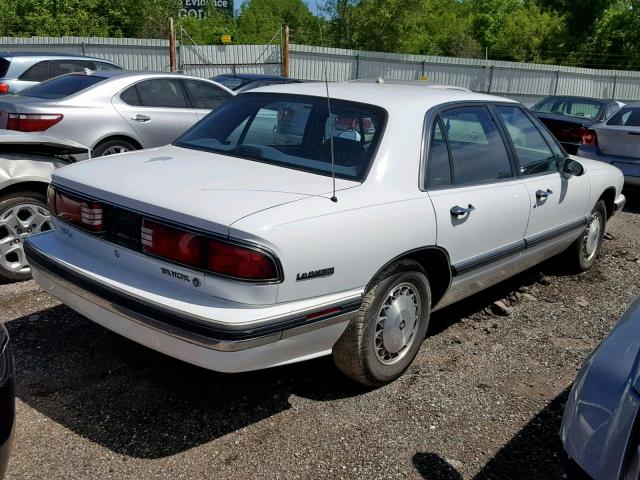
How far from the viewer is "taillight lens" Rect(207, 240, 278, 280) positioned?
2.80 m

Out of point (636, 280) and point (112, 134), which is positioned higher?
point (112, 134)

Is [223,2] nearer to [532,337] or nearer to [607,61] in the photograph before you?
[607,61]

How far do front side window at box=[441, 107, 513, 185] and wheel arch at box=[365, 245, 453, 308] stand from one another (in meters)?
0.46

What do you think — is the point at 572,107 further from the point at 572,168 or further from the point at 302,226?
the point at 302,226

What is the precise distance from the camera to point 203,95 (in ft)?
27.8

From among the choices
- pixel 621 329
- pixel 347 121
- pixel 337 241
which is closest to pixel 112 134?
pixel 347 121

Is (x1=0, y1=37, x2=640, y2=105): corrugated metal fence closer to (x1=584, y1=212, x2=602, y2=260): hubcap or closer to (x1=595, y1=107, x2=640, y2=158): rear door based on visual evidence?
(x1=595, y1=107, x2=640, y2=158): rear door

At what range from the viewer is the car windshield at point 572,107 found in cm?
1234

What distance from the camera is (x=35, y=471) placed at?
9.29 feet

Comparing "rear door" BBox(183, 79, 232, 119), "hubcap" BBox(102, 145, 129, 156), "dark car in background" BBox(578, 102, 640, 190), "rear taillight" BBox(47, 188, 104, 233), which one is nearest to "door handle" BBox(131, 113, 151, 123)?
"hubcap" BBox(102, 145, 129, 156)

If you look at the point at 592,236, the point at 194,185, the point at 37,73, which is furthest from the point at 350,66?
the point at 194,185

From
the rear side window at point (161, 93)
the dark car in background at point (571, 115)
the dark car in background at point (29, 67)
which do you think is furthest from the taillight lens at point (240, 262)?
the dark car in background at point (29, 67)

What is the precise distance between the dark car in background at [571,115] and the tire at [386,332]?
7822 mm

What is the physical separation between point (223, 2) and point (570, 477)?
51.7 metres
